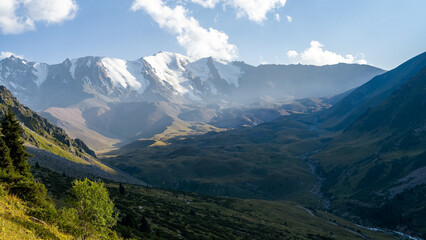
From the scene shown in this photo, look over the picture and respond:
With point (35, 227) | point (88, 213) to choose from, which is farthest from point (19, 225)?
point (88, 213)

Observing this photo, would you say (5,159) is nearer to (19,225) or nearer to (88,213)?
(88,213)

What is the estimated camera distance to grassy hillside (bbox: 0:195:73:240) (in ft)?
66.6

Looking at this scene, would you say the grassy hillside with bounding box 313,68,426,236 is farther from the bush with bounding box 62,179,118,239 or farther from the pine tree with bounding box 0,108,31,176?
the pine tree with bounding box 0,108,31,176

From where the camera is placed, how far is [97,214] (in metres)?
28.3

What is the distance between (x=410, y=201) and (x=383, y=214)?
1250cm

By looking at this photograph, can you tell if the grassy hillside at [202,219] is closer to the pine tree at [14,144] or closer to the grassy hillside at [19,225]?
the pine tree at [14,144]

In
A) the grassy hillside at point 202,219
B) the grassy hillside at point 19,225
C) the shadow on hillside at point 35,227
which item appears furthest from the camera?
the grassy hillside at point 202,219

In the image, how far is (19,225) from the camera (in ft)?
72.8

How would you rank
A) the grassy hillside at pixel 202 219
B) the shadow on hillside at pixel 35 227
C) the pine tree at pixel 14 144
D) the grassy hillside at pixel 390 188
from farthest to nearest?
the grassy hillside at pixel 390 188 < the grassy hillside at pixel 202 219 < the pine tree at pixel 14 144 < the shadow on hillside at pixel 35 227

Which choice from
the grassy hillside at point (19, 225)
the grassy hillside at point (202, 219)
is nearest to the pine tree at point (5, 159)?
the grassy hillside at point (19, 225)

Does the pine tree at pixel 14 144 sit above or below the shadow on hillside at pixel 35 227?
above

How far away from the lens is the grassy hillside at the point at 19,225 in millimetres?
20297

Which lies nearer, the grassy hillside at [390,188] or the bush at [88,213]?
the bush at [88,213]

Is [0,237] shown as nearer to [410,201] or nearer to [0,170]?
[0,170]
